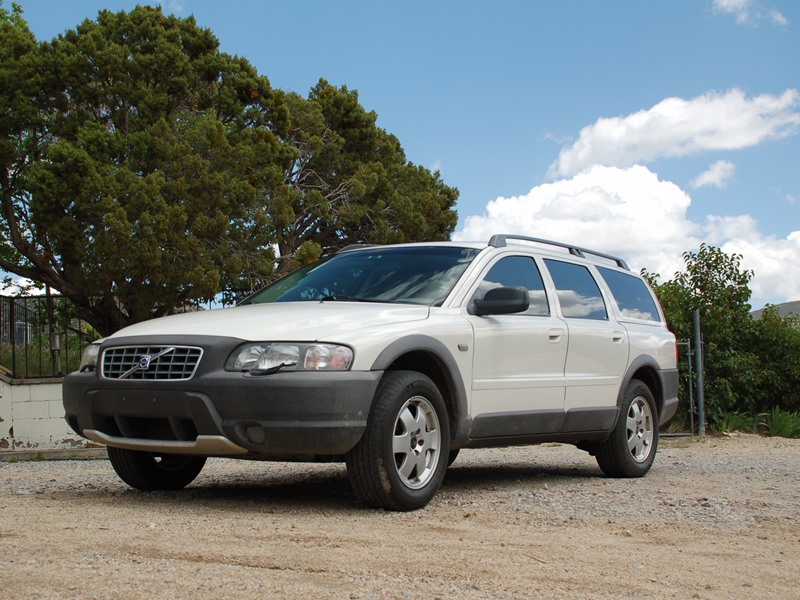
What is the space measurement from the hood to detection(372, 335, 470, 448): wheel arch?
0.62 feet

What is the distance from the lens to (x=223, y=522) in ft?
17.5

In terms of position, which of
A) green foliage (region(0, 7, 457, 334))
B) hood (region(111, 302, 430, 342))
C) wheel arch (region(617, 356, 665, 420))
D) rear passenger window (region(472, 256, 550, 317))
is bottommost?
wheel arch (region(617, 356, 665, 420))

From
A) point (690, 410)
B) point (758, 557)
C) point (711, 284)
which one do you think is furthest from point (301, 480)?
point (711, 284)

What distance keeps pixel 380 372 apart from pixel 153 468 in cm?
214

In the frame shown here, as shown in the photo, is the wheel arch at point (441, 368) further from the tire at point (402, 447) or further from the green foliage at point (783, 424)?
the green foliage at point (783, 424)

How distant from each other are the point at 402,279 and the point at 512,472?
2939 mm

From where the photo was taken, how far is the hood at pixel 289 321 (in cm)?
564

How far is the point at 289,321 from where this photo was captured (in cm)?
577

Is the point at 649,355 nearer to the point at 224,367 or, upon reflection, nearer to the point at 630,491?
the point at 630,491

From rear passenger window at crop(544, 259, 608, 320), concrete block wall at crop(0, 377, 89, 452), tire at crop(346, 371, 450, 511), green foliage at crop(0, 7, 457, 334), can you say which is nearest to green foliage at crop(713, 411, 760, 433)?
rear passenger window at crop(544, 259, 608, 320)

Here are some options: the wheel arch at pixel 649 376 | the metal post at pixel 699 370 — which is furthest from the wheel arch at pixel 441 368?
the metal post at pixel 699 370

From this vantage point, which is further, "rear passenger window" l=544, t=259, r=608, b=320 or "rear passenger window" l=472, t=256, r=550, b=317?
"rear passenger window" l=544, t=259, r=608, b=320

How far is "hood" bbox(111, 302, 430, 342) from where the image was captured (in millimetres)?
5641

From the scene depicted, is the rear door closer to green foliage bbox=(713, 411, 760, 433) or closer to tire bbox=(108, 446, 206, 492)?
tire bbox=(108, 446, 206, 492)
